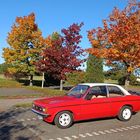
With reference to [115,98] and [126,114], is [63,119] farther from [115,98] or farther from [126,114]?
[126,114]

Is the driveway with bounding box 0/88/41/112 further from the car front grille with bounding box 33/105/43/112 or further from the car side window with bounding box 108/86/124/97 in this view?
the car side window with bounding box 108/86/124/97

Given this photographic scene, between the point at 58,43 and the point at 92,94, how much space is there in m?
16.6

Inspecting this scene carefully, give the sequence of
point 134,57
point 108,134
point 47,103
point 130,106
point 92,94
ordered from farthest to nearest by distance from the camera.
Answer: point 134,57, point 130,106, point 92,94, point 47,103, point 108,134

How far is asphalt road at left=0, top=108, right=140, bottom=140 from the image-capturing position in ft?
32.6

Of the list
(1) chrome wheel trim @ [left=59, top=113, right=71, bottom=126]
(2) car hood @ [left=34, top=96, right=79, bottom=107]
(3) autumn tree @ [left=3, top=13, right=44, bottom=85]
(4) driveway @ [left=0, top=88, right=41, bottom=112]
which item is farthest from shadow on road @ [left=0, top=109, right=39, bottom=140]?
(3) autumn tree @ [left=3, top=13, right=44, bottom=85]

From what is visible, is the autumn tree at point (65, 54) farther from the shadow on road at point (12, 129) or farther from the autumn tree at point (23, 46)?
the shadow on road at point (12, 129)

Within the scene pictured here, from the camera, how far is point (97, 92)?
1255cm

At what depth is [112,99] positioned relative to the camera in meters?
12.7

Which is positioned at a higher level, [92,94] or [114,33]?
[114,33]

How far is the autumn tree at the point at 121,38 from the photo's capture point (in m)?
20.5

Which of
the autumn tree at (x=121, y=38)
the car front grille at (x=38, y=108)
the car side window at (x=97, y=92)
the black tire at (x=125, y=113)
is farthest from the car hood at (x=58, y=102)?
the autumn tree at (x=121, y=38)

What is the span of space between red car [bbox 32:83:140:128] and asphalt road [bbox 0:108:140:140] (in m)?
0.32

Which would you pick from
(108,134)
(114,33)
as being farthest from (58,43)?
(108,134)

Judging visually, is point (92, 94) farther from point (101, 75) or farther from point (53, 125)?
point (101, 75)
